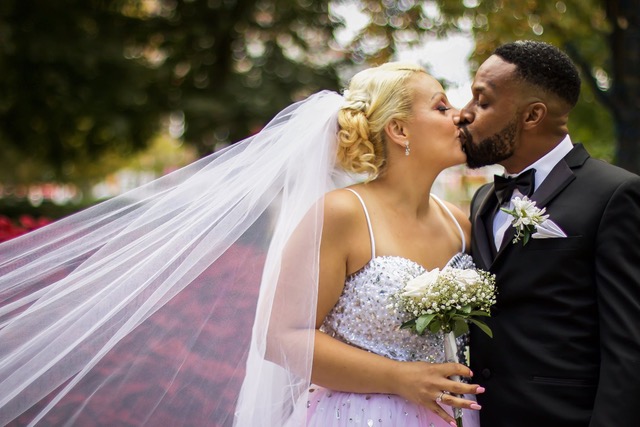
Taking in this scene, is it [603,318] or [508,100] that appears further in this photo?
[508,100]

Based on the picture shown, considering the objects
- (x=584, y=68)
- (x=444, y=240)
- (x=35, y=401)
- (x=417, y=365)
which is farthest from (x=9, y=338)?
(x=584, y=68)

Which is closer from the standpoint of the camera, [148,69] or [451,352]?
[451,352]

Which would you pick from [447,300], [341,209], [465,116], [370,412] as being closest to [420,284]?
[447,300]

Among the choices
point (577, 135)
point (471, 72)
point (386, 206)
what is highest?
point (471, 72)

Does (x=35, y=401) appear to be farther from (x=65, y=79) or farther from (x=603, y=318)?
(x=65, y=79)

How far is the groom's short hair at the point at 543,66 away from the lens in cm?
321

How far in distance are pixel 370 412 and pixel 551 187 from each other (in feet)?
3.87

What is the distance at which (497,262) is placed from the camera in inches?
122

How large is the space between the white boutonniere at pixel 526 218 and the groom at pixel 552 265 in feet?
0.24

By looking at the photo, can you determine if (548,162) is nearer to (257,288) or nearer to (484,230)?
(484,230)

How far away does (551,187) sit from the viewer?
10.1 feet

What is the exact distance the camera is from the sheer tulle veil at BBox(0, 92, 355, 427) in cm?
291

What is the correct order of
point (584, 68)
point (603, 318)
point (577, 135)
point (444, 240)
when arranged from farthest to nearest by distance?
point (577, 135) < point (584, 68) < point (444, 240) < point (603, 318)

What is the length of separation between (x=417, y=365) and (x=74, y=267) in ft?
4.78
